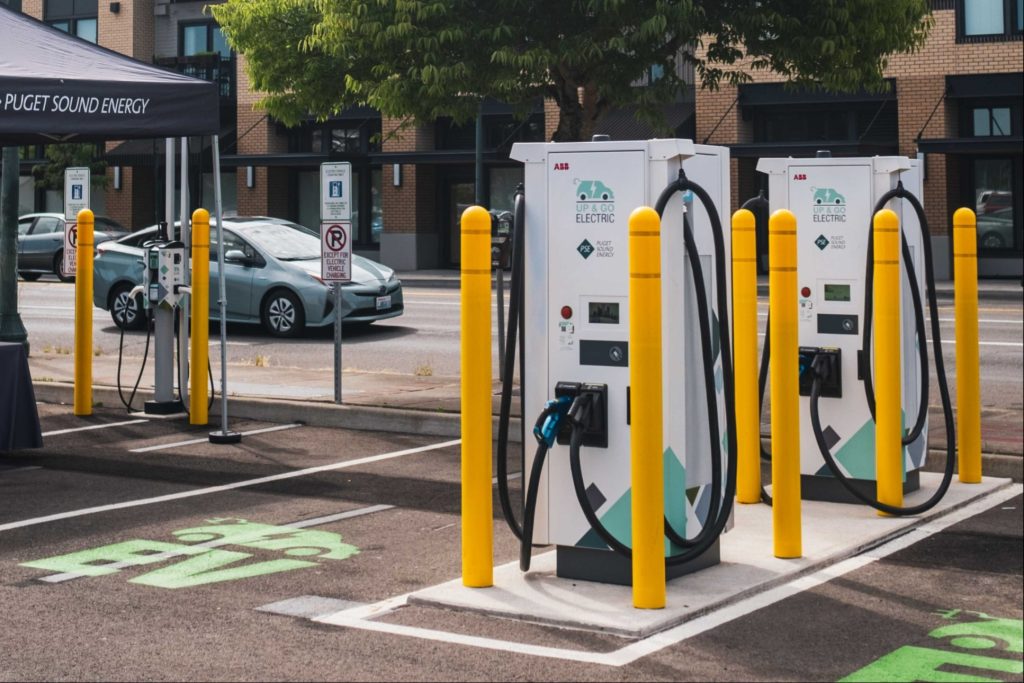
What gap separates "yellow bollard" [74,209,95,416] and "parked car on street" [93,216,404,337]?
6.45 meters

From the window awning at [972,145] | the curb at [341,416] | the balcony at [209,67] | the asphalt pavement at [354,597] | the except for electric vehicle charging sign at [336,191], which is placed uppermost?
the balcony at [209,67]

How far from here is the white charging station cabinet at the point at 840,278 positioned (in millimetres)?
8648

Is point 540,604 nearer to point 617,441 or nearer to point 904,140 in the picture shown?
point 617,441

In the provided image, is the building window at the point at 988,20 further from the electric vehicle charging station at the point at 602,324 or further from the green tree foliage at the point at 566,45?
the electric vehicle charging station at the point at 602,324

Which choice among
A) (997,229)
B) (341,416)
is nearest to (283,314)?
(341,416)

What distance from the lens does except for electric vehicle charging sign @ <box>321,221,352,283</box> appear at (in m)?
12.6

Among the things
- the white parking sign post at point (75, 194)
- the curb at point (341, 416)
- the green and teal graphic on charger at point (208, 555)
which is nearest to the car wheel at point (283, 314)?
the white parking sign post at point (75, 194)

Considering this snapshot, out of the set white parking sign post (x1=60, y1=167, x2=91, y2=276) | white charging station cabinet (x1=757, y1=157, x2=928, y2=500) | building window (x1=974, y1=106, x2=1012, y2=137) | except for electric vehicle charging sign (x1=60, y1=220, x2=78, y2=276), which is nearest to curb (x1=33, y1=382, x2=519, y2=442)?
except for electric vehicle charging sign (x1=60, y1=220, x2=78, y2=276)

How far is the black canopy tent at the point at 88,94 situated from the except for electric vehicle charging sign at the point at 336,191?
3.68ft

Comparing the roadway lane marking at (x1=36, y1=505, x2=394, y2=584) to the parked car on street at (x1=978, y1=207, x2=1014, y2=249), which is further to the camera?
the parked car on street at (x1=978, y1=207, x2=1014, y2=249)

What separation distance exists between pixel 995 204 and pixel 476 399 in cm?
2942

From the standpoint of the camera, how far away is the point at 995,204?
33844mm

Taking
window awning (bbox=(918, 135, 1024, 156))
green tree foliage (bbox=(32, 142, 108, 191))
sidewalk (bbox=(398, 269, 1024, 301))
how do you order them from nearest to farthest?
1. sidewalk (bbox=(398, 269, 1024, 301))
2. window awning (bbox=(918, 135, 1024, 156))
3. green tree foliage (bbox=(32, 142, 108, 191))

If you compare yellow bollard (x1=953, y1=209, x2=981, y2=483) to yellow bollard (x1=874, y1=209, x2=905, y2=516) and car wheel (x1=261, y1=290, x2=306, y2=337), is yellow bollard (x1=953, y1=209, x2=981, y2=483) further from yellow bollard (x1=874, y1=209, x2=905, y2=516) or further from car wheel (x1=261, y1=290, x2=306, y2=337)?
car wheel (x1=261, y1=290, x2=306, y2=337)
